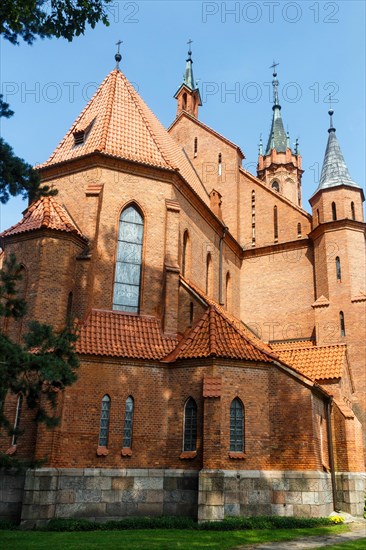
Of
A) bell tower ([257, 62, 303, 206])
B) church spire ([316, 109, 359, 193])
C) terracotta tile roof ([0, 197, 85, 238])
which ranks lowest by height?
terracotta tile roof ([0, 197, 85, 238])

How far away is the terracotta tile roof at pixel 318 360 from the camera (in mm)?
19203

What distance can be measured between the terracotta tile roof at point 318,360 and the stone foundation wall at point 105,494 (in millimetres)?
6258

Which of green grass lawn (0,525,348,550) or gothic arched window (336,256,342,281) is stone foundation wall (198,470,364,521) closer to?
green grass lawn (0,525,348,550)

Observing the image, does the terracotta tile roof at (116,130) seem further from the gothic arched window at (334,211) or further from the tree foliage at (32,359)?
the tree foliage at (32,359)

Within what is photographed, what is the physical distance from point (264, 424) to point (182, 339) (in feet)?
12.5

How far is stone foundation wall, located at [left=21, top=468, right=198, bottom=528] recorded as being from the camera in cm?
1399

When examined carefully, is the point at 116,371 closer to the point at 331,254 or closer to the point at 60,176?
the point at 60,176

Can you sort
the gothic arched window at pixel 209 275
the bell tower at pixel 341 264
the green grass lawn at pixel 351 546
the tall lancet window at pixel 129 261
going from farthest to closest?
the gothic arched window at pixel 209 275, the bell tower at pixel 341 264, the tall lancet window at pixel 129 261, the green grass lawn at pixel 351 546

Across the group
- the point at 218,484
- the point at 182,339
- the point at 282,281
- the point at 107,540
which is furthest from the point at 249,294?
the point at 107,540

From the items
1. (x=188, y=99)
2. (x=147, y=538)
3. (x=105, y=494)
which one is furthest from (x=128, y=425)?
(x=188, y=99)

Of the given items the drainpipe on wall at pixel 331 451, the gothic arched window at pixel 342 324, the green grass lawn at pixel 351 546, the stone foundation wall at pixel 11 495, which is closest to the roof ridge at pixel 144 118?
the gothic arched window at pixel 342 324

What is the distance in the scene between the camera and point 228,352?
53.2 ft

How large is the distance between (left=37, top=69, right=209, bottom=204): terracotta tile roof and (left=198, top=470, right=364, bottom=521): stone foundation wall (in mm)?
10956

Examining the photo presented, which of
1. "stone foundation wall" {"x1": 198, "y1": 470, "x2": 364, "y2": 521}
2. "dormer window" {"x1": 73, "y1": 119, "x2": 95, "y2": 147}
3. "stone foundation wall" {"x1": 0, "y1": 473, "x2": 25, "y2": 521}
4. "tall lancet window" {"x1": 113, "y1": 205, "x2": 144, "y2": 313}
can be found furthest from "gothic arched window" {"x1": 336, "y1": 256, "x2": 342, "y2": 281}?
"stone foundation wall" {"x1": 0, "y1": 473, "x2": 25, "y2": 521}
